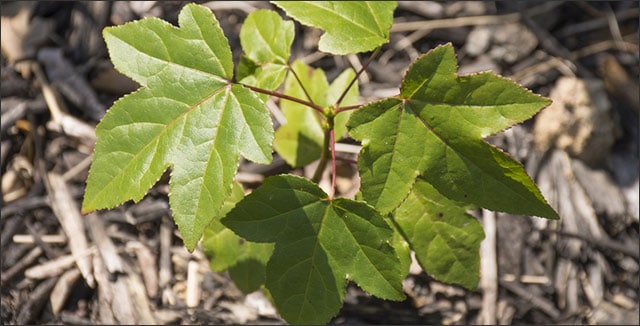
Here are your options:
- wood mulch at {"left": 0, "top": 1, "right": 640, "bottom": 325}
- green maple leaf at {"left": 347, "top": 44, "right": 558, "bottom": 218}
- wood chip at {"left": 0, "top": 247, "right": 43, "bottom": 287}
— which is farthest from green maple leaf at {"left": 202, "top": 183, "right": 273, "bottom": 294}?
wood chip at {"left": 0, "top": 247, "right": 43, "bottom": 287}

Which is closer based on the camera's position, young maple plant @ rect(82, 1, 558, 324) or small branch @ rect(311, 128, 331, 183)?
young maple plant @ rect(82, 1, 558, 324)

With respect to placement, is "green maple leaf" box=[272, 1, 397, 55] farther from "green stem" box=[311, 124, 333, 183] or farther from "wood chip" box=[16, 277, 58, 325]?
"wood chip" box=[16, 277, 58, 325]

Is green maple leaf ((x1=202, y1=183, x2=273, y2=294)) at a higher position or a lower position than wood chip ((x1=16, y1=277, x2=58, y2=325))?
higher

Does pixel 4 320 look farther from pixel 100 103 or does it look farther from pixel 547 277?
pixel 547 277

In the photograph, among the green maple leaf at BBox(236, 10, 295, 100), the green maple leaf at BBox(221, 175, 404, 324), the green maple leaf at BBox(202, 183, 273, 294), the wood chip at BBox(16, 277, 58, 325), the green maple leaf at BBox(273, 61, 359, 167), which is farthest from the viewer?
the wood chip at BBox(16, 277, 58, 325)

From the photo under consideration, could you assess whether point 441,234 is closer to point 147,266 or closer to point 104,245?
point 147,266

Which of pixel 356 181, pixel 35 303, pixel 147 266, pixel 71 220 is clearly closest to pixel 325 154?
pixel 356 181

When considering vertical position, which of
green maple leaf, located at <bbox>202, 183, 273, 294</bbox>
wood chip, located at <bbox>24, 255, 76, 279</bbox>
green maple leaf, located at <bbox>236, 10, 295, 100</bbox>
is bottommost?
wood chip, located at <bbox>24, 255, 76, 279</bbox>
